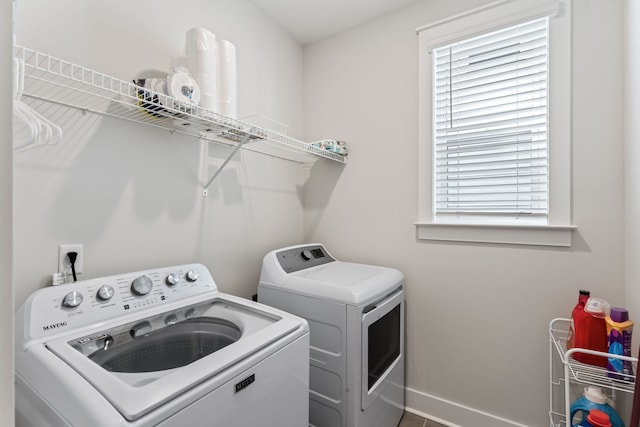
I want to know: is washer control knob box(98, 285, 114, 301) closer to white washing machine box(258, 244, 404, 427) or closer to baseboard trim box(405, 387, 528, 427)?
white washing machine box(258, 244, 404, 427)

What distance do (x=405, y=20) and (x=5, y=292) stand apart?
2.27m

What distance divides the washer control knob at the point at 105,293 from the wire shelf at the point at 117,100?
2.26 ft

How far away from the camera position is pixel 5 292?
37 cm

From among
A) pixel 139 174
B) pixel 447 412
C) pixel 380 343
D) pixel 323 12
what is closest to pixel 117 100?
pixel 139 174

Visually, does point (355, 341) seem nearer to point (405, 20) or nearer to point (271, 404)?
point (271, 404)

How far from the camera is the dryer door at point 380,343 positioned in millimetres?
1404

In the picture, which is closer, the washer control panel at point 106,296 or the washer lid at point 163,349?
the washer lid at point 163,349

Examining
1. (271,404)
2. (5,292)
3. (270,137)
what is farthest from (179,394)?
(270,137)

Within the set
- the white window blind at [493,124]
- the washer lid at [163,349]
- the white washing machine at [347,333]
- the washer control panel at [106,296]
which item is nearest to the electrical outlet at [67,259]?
the washer control panel at [106,296]

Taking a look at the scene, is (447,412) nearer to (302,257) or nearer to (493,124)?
(302,257)

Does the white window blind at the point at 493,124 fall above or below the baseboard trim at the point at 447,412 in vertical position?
above

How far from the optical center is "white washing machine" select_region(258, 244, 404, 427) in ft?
4.47

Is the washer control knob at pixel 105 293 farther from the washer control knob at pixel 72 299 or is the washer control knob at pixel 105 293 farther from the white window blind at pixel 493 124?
the white window blind at pixel 493 124

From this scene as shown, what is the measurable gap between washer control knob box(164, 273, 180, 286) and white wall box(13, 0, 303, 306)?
0.62 feet
